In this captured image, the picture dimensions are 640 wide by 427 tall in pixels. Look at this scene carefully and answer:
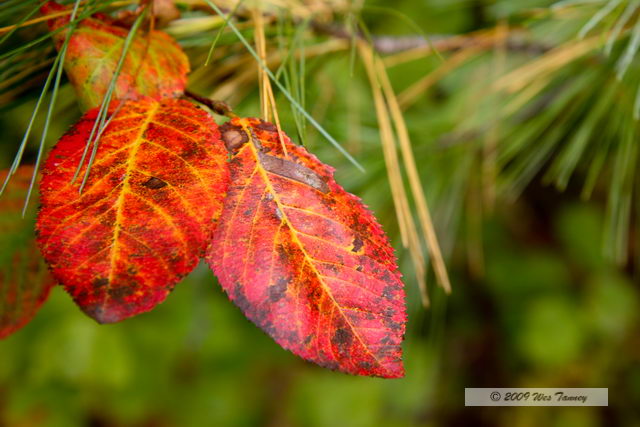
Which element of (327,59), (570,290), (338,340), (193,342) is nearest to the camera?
(338,340)

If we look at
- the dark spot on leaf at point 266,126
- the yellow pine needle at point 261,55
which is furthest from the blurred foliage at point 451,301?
the dark spot on leaf at point 266,126

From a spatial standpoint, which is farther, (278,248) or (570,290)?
(570,290)

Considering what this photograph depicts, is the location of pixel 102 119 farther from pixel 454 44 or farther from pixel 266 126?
Answer: pixel 454 44

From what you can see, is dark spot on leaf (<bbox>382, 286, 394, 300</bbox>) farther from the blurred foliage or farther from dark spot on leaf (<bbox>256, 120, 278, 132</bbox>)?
the blurred foliage

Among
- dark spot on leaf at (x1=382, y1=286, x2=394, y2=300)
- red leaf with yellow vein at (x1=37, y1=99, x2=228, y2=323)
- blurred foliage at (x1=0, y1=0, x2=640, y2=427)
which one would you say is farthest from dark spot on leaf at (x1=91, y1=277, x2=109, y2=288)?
blurred foliage at (x1=0, y1=0, x2=640, y2=427)

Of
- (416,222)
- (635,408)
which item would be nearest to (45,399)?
(416,222)

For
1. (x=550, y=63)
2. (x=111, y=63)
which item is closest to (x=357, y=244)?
(x=111, y=63)

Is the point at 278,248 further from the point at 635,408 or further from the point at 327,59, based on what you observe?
the point at 635,408
